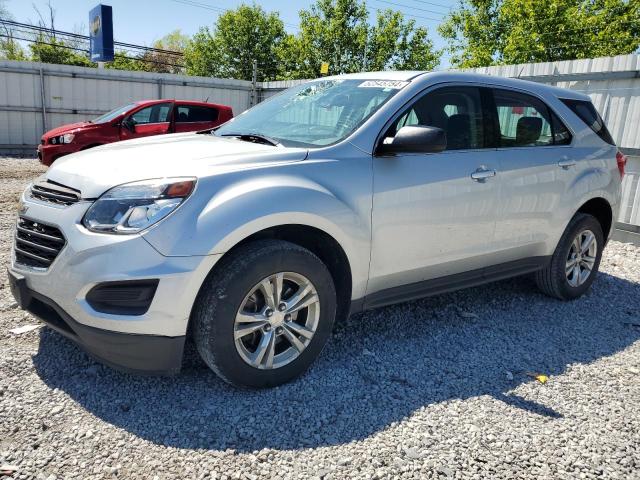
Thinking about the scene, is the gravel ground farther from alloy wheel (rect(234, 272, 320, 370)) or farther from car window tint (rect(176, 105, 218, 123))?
car window tint (rect(176, 105, 218, 123))

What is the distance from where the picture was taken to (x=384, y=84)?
3578mm

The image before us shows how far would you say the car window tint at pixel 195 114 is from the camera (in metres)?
11.8

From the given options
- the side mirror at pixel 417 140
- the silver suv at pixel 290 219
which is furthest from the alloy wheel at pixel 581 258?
the side mirror at pixel 417 140

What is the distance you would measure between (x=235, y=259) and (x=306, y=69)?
111 feet

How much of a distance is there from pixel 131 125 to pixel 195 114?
146 cm

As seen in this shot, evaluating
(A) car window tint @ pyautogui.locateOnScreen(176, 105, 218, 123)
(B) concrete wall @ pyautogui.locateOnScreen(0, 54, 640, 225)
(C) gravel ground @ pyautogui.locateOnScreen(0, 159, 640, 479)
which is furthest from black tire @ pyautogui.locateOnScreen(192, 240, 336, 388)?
(A) car window tint @ pyautogui.locateOnScreen(176, 105, 218, 123)

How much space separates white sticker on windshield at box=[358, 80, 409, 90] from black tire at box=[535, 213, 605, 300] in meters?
2.12

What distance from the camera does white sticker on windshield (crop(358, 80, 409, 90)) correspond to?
3494mm

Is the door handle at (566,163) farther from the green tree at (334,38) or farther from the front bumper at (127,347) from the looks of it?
the green tree at (334,38)

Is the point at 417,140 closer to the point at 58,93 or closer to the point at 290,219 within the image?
the point at 290,219

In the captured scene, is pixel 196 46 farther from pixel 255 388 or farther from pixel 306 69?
pixel 255 388

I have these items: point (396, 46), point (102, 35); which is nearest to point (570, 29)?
point (396, 46)

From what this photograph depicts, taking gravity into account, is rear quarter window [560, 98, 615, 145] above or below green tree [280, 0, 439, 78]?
below

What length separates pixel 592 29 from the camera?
98.4 feet
